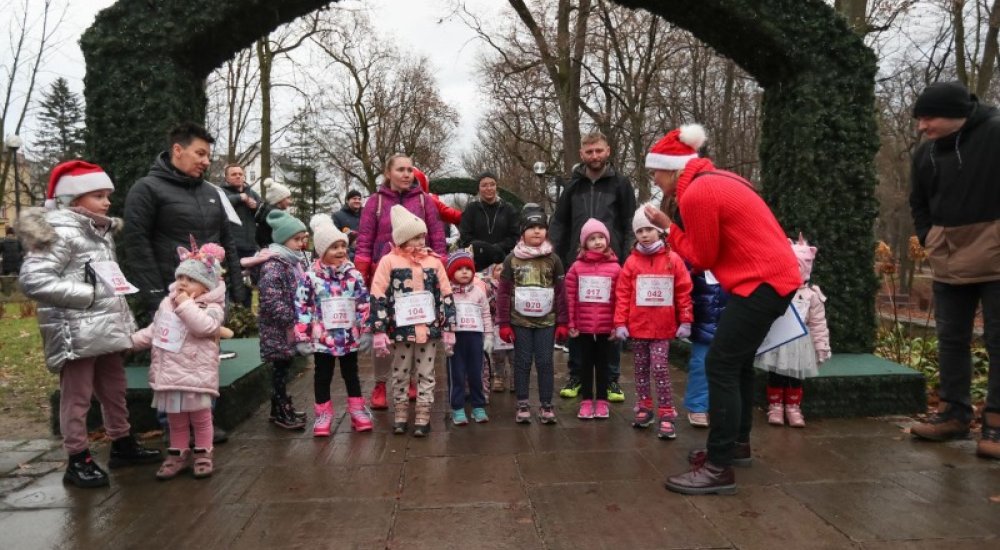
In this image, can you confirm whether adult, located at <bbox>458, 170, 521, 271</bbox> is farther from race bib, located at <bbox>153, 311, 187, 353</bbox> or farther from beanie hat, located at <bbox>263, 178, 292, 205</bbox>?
race bib, located at <bbox>153, 311, 187, 353</bbox>

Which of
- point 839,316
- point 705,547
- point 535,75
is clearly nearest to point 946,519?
point 705,547

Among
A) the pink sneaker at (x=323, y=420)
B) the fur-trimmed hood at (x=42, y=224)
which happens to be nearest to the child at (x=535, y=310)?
the pink sneaker at (x=323, y=420)

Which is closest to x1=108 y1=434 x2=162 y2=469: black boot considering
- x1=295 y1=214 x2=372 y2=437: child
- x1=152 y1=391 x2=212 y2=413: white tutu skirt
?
x1=152 y1=391 x2=212 y2=413: white tutu skirt

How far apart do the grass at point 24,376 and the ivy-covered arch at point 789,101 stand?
7.34ft

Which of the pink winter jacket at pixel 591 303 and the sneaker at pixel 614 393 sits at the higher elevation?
the pink winter jacket at pixel 591 303

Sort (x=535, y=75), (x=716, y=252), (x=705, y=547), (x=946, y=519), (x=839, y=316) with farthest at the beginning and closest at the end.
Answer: (x=535, y=75)
(x=839, y=316)
(x=716, y=252)
(x=946, y=519)
(x=705, y=547)

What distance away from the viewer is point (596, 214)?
20.3 ft

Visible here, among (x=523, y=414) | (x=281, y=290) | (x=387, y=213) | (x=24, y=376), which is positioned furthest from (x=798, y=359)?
(x=24, y=376)

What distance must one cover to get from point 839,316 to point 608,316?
224 cm

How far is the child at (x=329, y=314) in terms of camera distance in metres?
4.78

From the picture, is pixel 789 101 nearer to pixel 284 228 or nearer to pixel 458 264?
pixel 458 264

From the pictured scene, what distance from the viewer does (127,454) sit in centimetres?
427

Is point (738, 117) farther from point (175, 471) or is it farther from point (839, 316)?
point (175, 471)

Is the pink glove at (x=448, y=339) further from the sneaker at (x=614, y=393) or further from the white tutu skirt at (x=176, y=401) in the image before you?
the white tutu skirt at (x=176, y=401)
